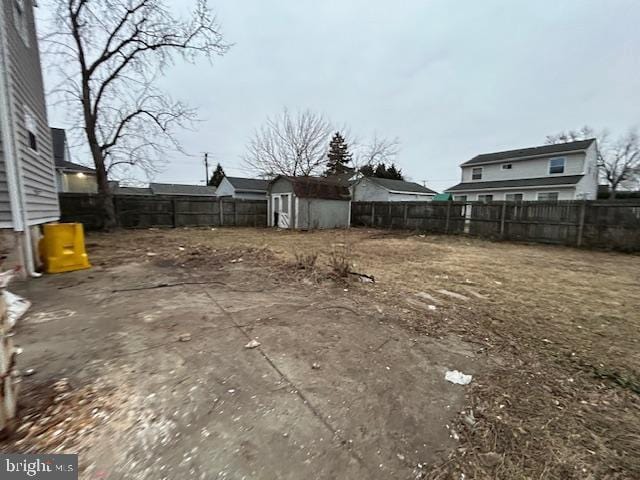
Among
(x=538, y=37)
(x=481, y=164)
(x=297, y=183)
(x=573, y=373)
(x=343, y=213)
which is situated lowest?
(x=573, y=373)

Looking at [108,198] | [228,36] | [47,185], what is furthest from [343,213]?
[47,185]

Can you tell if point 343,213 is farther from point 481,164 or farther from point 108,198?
point 481,164

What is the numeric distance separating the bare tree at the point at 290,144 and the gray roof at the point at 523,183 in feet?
37.0

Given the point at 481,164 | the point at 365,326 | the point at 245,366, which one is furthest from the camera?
the point at 481,164

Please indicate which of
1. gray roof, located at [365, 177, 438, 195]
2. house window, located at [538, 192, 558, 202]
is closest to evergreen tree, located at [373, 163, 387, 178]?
gray roof, located at [365, 177, 438, 195]

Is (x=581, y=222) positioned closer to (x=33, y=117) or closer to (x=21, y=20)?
(x=33, y=117)

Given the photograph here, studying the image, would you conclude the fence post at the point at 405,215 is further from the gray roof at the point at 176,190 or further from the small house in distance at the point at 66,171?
the gray roof at the point at 176,190

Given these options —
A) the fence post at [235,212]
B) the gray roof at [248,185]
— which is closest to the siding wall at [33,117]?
the fence post at [235,212]

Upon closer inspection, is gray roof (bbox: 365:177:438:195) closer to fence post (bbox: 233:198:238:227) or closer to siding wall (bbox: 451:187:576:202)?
siding wall (bbox: 451:187:576:202)

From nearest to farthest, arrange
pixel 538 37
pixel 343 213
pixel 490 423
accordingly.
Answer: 1. pixel 490 423
2. pixel 538 37
3. pixel 343 213

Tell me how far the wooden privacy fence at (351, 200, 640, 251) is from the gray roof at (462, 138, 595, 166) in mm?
10512

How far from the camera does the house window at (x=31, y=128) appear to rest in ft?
16.0

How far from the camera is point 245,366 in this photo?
205cm

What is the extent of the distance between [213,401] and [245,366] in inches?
15.8
